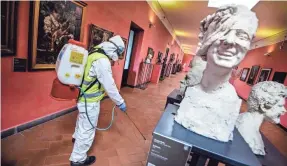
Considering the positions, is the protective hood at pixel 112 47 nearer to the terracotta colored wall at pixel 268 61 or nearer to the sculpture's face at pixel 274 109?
the sculpture's face at pixel 274 109

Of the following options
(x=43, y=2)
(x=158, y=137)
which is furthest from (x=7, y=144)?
(x=158, y=137)

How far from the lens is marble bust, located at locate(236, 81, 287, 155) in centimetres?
95

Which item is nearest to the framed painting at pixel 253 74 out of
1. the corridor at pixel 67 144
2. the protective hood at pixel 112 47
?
the corridor at pixel 67 144

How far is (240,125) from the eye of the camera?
3.40ft

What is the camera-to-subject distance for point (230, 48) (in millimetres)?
739

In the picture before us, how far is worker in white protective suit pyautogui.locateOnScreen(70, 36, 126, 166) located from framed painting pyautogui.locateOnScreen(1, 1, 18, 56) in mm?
886

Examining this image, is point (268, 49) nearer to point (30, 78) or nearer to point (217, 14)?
point (217, 14)

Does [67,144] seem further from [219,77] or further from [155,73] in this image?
[155,73]

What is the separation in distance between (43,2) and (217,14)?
210 cm

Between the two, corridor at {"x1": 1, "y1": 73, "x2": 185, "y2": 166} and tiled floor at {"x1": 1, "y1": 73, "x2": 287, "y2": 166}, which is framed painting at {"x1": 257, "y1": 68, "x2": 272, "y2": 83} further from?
corridor at {"x1": 1, "y1": 73, "x2": 185, "y2": 166}

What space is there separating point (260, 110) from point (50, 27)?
2.54 metres

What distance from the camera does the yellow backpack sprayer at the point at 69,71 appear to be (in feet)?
4.47

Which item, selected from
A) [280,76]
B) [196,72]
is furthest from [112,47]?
[280,76]

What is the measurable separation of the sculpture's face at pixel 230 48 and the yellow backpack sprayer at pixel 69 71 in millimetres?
1189
